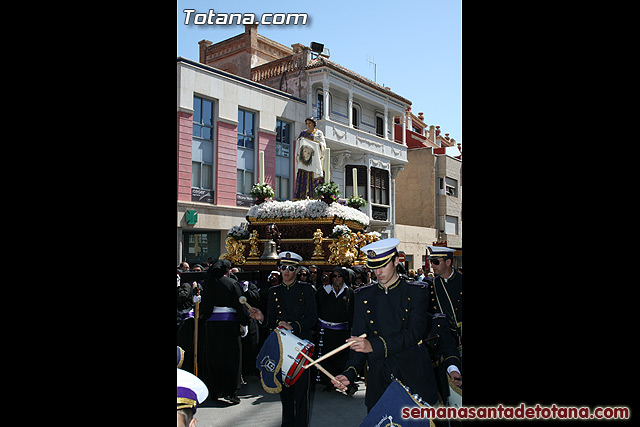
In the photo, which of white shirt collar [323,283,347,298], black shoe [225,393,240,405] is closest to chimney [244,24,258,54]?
white shirt collar [323,283,347,298]

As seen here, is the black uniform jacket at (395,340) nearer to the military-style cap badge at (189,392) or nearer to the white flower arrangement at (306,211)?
the military-style cap badge at (189,392)

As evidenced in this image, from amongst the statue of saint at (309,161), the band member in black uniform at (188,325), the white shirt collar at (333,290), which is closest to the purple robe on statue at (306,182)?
the statue of saint at (309,161)

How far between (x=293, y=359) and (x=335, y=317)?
312cm

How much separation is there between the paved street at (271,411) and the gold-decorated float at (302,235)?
293cm

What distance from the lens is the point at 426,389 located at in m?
4.23

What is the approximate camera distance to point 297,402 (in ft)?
18.9

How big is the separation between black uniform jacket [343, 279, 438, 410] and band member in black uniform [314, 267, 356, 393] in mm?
3892

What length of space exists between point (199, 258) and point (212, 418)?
15332mm

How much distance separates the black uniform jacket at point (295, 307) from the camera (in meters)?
6.47

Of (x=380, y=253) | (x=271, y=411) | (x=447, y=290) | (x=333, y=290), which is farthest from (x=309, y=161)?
(x=380, y=253)

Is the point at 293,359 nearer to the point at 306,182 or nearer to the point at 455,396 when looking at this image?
the point at 455,396

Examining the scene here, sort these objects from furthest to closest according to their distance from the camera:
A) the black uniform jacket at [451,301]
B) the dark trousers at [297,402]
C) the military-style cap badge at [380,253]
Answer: the dark trousers at [297,402] < the black uniform jacket at [451,301] < the military-style cap badge at [380,253]

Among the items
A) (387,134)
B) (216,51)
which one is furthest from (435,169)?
(216,51)
